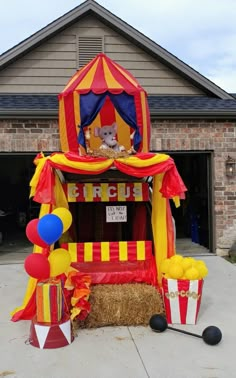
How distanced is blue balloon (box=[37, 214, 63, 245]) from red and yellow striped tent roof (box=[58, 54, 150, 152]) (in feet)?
7.48

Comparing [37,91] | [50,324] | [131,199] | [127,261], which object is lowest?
[50,324]

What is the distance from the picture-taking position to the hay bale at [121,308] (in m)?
4.60

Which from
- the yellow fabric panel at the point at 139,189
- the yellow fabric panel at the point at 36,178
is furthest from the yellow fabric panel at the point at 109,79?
the yellow fabric panel at the point at 36,178

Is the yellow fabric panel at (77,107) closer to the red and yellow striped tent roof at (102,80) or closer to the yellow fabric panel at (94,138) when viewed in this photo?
the red and yellow striped tent roof at (102,80)

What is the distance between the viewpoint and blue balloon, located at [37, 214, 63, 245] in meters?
4.09

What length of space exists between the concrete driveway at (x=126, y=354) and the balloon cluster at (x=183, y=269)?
1.91 ft

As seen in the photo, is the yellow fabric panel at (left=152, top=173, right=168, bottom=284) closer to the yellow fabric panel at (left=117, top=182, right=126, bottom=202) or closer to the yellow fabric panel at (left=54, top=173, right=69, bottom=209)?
the yellow fabric panel at (left=117, top=182, right=126, bottom=202)

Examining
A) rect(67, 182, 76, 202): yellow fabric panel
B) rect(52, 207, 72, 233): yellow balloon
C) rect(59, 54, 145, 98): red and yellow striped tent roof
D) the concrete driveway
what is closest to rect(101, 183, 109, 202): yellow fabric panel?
rect(67, 182, 76, 202): yellow fabric panel

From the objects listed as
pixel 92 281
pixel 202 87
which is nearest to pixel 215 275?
pixel 92 281

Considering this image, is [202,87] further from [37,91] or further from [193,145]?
[37,91]

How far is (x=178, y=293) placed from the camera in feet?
15.0

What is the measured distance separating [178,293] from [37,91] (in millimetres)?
7454

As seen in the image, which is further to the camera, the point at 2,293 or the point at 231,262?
the point at 231,262

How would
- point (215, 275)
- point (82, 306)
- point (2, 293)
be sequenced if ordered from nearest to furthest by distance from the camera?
point (82, 306), point (2, 293), point (215, 275)
